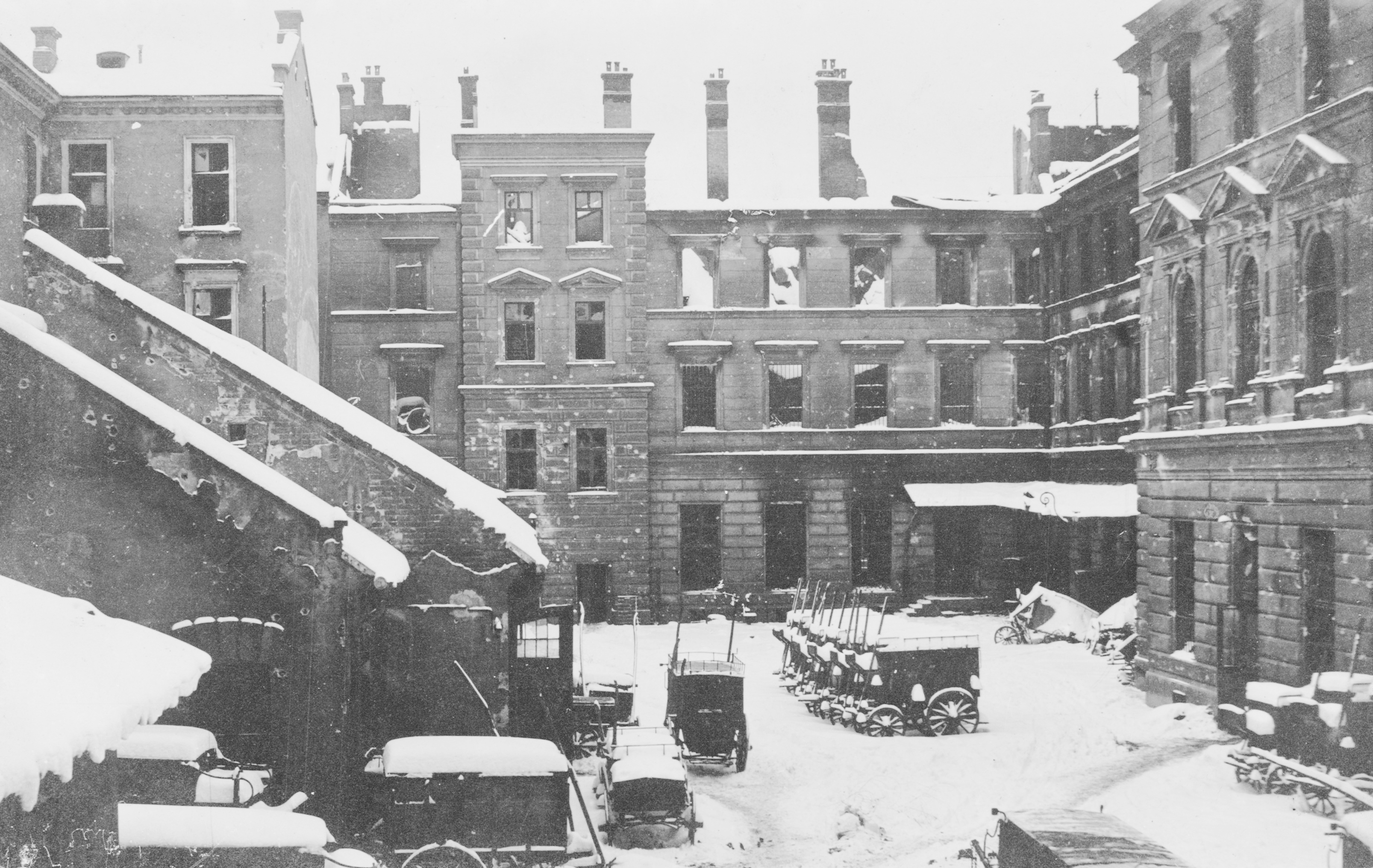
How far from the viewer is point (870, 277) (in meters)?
33.2

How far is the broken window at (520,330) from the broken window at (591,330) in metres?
1.23

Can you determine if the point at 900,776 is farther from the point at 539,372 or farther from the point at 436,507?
the point at 539,372

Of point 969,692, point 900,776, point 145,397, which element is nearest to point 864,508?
point 969,692

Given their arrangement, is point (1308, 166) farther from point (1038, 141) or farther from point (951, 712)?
point (1038, 141)

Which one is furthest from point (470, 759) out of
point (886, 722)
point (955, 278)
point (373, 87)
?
point (373, 87)

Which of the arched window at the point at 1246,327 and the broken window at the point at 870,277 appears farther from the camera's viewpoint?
the broken window at the point at 870,277

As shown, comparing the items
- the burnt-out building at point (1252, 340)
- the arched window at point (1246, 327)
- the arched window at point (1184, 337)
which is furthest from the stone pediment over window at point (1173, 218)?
the arched window at point (1246, 327)

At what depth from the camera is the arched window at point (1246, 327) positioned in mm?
17406

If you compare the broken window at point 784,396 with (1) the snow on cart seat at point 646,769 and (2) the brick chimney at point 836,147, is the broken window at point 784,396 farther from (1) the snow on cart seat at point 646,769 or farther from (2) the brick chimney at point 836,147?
(1) the snow on cart seat at point 646,769

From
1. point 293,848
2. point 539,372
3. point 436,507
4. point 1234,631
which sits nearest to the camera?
point 293,848

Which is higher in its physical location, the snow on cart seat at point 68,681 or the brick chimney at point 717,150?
the brick chimney at point 717,150

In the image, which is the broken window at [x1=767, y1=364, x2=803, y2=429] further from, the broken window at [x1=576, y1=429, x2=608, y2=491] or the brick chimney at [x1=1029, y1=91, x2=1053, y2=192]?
the brick chimney at [x1=1029, y1=91, x2=1053, y2=192]

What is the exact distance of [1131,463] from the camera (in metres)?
28.6

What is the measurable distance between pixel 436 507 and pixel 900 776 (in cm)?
713
